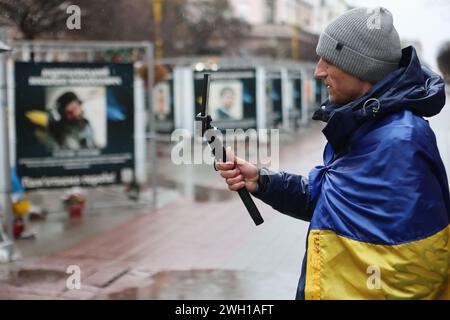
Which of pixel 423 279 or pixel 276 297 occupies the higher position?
pixel 423 279

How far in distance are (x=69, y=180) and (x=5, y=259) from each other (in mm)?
2324

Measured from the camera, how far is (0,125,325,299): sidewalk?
591 centimetres

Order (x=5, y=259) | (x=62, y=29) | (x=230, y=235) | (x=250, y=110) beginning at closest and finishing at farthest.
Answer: (x=5, y=259)
(x=230, y=235)
(x=62, y=29)
(x=250, y=110)

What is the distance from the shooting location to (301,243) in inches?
301

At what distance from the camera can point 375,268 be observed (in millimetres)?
1789

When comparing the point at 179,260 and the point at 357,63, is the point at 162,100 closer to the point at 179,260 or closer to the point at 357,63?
the point at 179,260

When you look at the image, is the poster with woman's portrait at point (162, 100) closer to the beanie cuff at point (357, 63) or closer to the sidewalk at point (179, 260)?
the sidewalk at point (179, 260)

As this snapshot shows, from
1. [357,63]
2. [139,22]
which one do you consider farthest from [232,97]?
[357,63]

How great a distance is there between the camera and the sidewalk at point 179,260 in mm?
5914

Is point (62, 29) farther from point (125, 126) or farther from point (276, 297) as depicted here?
point (276, 297)

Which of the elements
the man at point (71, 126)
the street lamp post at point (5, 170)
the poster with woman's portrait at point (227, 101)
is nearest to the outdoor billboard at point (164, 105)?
the poster with woman's portrait at point (227, 101)

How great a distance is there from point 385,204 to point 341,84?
17.2 inches

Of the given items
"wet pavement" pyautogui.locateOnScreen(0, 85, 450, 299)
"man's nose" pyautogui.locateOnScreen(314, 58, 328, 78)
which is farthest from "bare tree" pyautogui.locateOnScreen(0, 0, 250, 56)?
"man's nose" pyautogui.locateOnScreen(314, 58, 328, 78)
